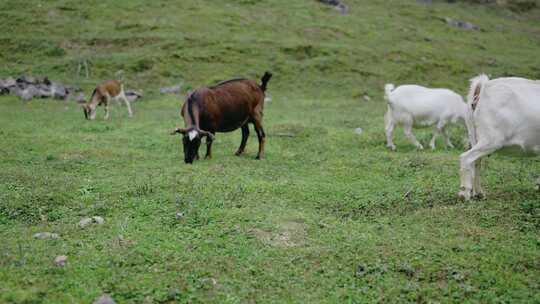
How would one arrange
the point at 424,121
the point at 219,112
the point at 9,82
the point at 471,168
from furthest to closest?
the point at 9,82 < the point at 424,121 < the point at 219,112 < the point at 471,168

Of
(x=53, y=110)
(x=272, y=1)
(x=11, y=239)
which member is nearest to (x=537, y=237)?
(x=11, y=239)

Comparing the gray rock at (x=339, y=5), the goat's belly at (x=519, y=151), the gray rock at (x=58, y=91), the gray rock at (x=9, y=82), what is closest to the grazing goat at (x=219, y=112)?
the goat's belly at (x=519, y=151)

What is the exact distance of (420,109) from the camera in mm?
13078

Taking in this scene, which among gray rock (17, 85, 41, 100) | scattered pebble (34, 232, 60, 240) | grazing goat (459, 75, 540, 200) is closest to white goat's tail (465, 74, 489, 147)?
grazing goat (459, 75, 540, 200)

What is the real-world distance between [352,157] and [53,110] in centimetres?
1362

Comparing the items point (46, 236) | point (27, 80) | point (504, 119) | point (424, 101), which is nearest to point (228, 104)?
point (424, 101)

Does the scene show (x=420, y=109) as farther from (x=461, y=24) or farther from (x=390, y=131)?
(x=461, y=24)

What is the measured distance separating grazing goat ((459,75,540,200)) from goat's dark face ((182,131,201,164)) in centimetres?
531

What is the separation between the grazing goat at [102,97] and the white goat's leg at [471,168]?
47.3 feet

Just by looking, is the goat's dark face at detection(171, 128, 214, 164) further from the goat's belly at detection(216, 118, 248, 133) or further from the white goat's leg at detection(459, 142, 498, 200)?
the white goat's leg at detection(459, 142, 498, 200)

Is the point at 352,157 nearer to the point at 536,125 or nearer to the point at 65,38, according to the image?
the point at 536,125

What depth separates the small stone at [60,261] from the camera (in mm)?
5891

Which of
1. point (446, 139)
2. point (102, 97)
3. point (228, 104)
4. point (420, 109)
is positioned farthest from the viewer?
point (102, 97)

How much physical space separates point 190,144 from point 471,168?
5.56 metres
